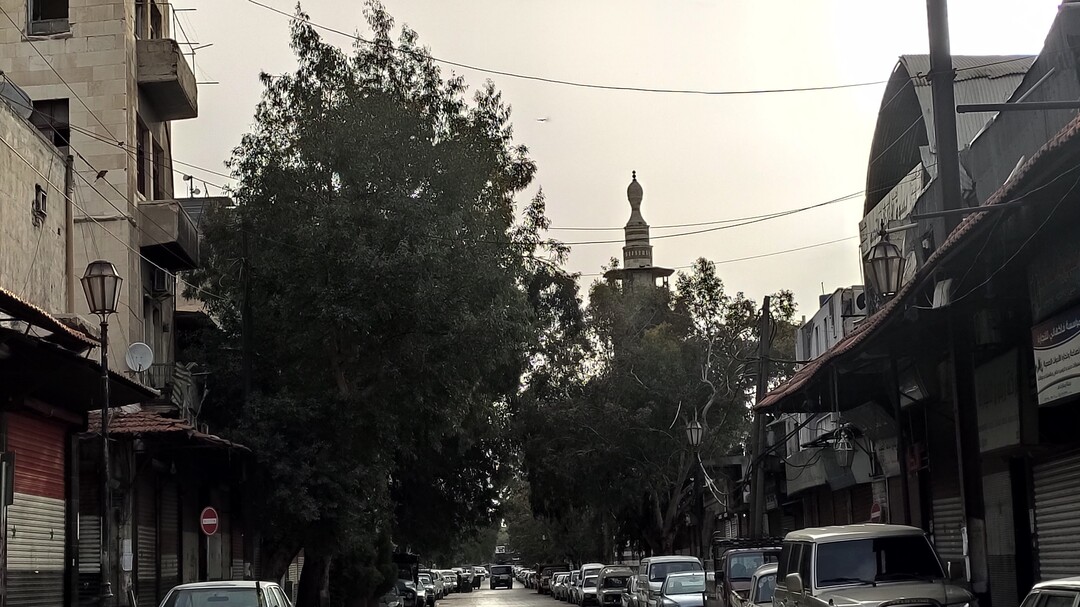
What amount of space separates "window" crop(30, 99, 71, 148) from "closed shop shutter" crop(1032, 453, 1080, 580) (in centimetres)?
2263

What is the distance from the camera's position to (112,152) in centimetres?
3127

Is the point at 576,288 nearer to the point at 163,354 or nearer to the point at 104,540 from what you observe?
the point at 163,354

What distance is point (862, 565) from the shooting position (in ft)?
46.6

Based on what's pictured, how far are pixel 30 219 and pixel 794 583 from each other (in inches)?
647

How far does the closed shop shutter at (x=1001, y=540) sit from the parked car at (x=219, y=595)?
10836mm

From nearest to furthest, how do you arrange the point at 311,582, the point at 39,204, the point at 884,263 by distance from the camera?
the point at 884,263 → the point at 39,204 → the point at 311,582

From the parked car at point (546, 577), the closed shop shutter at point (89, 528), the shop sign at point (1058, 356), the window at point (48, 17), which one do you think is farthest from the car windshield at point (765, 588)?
the parked car at point (546, 577)

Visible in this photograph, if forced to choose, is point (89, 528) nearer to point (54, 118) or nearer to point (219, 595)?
point (219, 595)

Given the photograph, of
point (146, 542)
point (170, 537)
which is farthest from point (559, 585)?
point (146, 542)

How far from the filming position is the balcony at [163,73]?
107 ft

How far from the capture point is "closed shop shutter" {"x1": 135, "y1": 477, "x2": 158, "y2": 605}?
26.0m

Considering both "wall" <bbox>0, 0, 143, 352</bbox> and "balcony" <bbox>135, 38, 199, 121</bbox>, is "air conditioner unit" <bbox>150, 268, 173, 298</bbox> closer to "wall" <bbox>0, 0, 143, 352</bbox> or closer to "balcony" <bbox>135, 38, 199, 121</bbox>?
"wall" <bbox>0, 0, 143, 352</bbox>

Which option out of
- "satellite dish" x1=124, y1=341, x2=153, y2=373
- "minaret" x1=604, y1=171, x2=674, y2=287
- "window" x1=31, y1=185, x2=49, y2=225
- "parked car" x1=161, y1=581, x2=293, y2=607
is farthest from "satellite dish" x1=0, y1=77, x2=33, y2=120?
"minaret" x1=604, y1=171, x2=674, y2=287

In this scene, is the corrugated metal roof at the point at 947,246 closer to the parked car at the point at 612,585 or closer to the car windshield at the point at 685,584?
the car windshield at the point at 685,584
